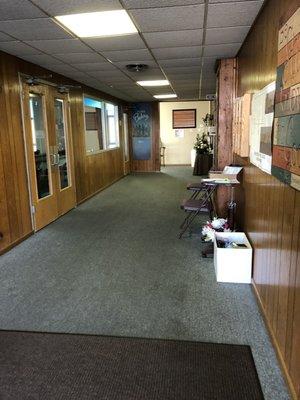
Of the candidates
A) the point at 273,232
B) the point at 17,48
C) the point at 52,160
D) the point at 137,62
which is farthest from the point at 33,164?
the point at 273,232

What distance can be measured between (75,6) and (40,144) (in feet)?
8.64

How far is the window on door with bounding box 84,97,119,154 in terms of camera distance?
23.9 ft

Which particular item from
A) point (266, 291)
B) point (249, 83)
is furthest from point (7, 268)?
point (249, 83)

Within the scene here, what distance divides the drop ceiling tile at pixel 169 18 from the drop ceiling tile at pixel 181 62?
4.74 feet

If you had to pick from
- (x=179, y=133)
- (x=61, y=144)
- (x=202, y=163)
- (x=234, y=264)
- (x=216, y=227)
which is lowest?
(x=234, y=264)

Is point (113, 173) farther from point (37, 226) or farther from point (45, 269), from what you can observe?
point (45, 269)

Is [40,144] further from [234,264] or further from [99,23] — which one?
[234,264]

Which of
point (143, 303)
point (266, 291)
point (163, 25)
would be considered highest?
point (163, 25)

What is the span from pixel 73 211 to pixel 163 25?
148 inches

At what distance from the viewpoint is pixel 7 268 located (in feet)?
11.7

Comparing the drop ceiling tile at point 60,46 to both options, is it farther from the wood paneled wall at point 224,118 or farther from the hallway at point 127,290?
the hallway at point 127,290

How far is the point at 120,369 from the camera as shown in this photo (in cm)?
199

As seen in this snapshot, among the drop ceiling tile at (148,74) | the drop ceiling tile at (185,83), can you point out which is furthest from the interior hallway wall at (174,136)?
the drop ceiling tile at (148,74)

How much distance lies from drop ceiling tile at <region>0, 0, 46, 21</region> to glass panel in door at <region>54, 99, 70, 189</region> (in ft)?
8.71
